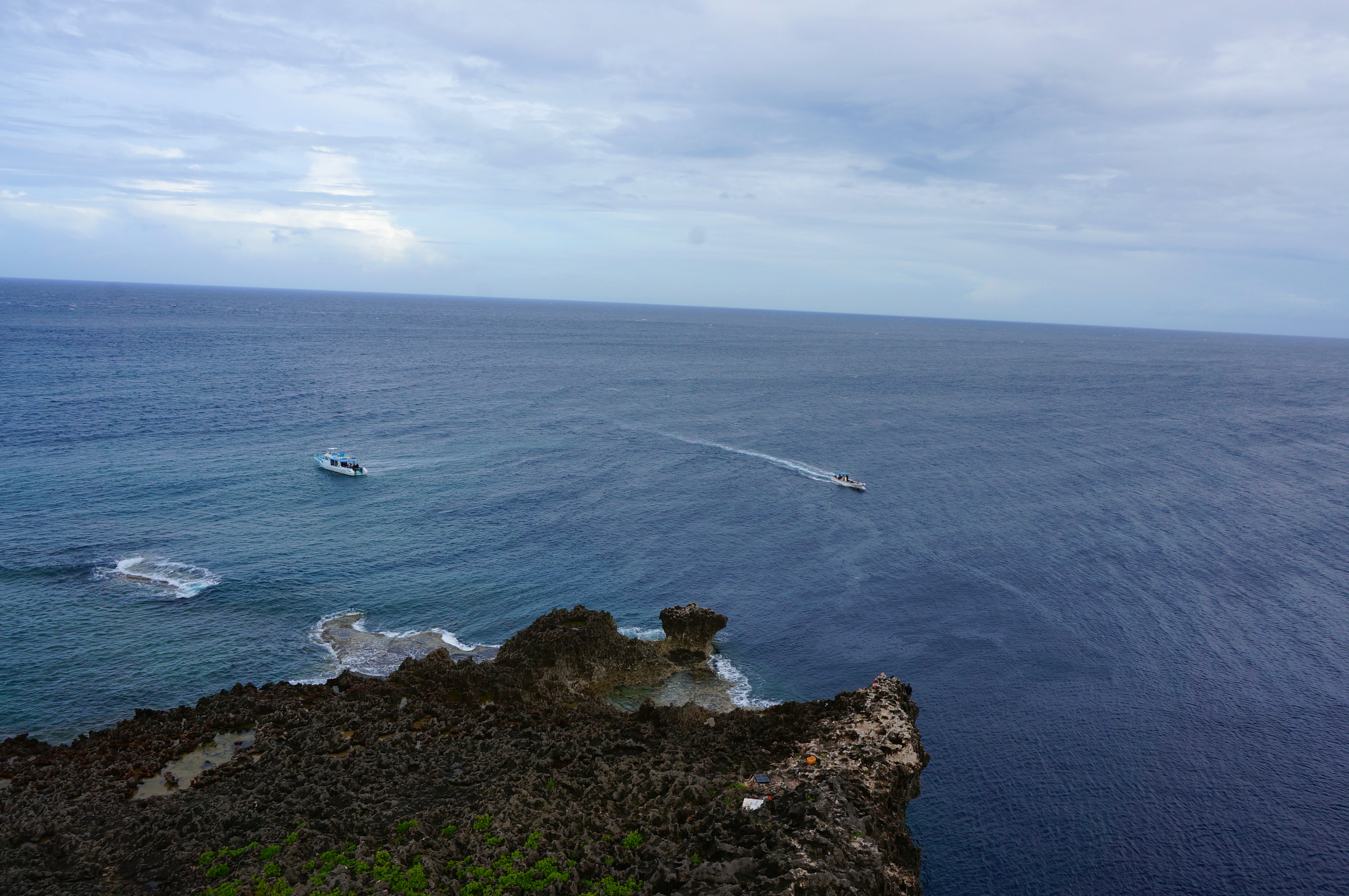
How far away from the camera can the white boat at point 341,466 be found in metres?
92.9

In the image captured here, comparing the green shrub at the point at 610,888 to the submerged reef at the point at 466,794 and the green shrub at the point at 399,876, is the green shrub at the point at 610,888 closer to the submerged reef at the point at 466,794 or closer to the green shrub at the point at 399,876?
the submerged reef at the point at 466,794

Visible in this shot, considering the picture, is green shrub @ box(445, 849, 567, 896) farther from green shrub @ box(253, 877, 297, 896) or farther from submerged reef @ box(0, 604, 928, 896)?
green shrub @ box(253, 877, 297, 896)

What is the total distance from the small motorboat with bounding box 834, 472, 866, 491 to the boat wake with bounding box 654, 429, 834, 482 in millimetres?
1581

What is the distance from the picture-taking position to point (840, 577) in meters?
72.7

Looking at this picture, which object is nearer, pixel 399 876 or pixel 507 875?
pixel 399 876

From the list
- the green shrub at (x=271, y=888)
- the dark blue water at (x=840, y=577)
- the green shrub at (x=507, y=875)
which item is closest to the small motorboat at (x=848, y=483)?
the dark blue water at (x=840, y=577)

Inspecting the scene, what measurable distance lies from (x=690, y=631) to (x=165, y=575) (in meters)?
45.0

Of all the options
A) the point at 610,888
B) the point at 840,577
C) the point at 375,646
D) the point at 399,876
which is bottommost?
the point at 375,646

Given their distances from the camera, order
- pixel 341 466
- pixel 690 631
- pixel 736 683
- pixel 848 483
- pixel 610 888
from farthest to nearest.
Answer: pixel 848 483, pixel 341 466, pixel 690 631, pixel 736 683, pixel 610 888

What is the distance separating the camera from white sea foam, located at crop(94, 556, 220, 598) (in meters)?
61.7

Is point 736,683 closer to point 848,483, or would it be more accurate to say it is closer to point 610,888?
point 610,888

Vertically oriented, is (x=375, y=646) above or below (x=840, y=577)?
below

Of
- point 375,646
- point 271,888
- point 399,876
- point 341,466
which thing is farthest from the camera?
point 341,466

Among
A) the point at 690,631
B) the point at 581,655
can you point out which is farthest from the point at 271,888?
the point at 690,631
